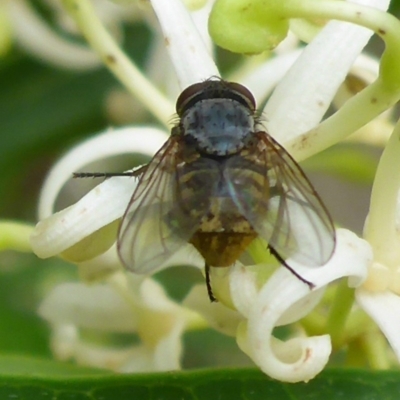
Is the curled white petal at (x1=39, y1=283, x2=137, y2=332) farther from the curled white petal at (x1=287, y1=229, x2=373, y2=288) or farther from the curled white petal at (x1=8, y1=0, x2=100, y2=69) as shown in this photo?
the curled white petal at (x1=8, y1=0, x2=100, y2=69)

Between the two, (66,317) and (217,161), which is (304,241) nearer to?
(217,161)

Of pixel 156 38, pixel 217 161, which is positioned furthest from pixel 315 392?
pixel 156 38

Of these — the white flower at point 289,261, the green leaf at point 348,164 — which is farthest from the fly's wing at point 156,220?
the green leaf at point 348,164

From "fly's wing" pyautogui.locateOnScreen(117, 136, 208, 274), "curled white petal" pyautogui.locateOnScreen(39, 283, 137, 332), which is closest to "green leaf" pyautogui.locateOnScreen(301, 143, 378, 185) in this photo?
"curled white petal" pyautogui.locateOnScreen(39, 283, 137, 332)

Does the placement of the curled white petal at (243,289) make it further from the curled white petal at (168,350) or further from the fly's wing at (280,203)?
the curled white petal at (168,350)

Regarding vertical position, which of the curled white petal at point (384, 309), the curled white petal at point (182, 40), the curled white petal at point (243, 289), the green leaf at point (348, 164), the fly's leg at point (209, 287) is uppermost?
the curled white petal at point (182, 40)

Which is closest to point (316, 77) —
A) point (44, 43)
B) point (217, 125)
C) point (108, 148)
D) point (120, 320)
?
point (217, 125)

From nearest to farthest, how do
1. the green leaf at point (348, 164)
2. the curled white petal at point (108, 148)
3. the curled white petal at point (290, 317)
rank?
the curled white petal at point (290, 317)
the curled white petal at point (108, 148)
the green leaf at point (348, 164)
